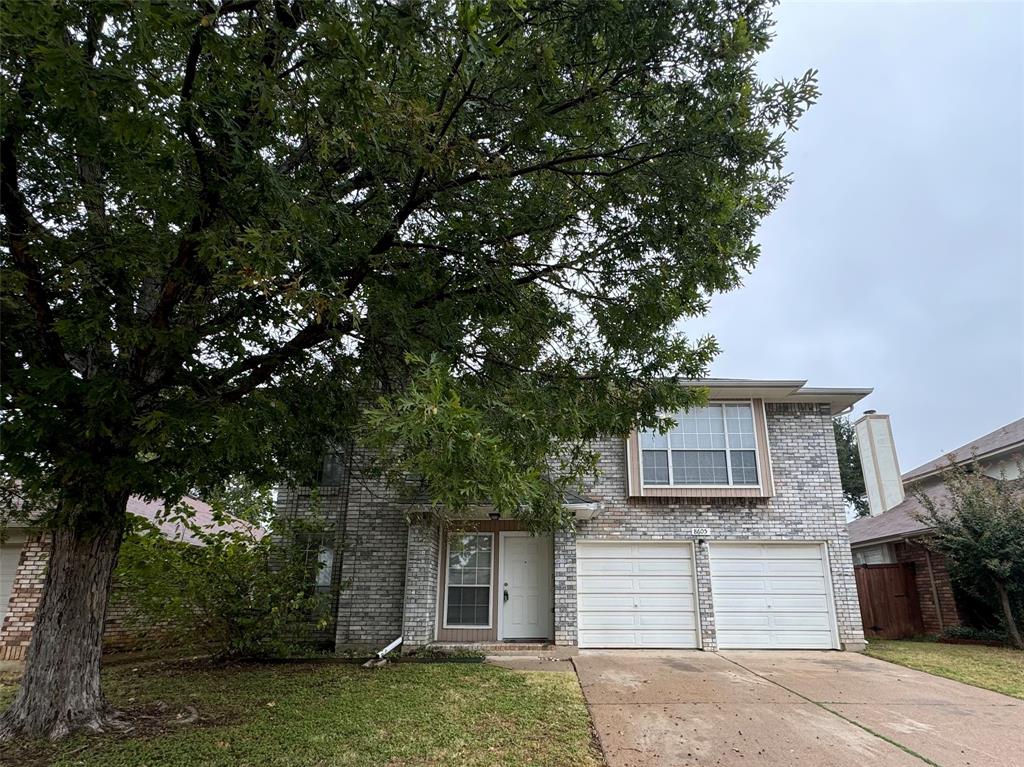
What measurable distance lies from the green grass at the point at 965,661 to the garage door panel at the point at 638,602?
330cm

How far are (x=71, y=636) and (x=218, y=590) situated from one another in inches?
136

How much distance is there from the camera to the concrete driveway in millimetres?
4805

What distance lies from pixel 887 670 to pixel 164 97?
11244mm

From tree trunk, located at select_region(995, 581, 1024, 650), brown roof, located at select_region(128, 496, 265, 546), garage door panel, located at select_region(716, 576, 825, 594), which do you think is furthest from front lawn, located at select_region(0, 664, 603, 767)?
tree trunk, located at select_region(995, 581, 1024, 650)

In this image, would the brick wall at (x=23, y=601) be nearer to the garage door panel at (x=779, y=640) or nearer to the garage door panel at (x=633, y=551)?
the garage door panel at (x=633, y=551)

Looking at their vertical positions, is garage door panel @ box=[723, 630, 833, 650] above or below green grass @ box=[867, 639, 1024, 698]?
above

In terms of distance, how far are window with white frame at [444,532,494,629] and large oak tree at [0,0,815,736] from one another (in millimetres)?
5467

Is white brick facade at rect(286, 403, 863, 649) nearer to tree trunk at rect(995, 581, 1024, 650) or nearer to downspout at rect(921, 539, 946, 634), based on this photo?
tree trunk at rect(995, 581, 1024, 650)

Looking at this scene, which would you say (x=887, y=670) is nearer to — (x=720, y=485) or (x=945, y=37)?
(x=720, y=485)

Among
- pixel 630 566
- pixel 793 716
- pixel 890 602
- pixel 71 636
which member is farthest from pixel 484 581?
pixel 890 602

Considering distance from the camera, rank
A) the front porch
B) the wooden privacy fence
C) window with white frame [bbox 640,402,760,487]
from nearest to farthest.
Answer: the front porch → window with white frame [bbox 640,402,760,487] → the wooden privacy fence

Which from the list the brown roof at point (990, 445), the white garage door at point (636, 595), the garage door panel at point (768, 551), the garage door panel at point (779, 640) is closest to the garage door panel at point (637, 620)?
the white garage door at point (636, 595)

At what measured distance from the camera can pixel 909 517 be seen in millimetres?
14047

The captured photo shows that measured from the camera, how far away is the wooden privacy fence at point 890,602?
42.2 ft
